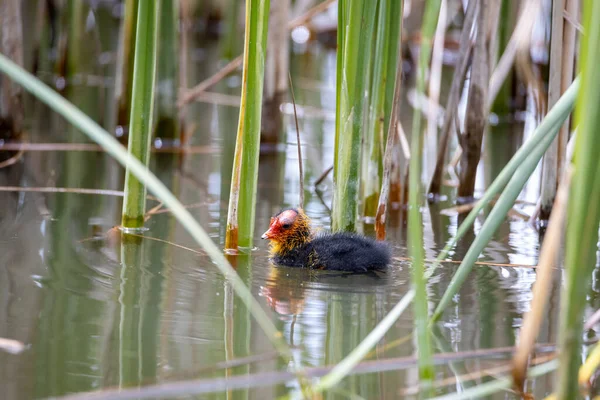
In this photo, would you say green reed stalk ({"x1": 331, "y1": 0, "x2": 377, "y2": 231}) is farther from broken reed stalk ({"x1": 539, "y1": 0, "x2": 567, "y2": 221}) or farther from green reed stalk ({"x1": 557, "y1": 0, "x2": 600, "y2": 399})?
green reed stalk ({"x1": 557, "y1": 0, "x2": 600, "y2": 399})

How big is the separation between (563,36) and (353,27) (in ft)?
4.27

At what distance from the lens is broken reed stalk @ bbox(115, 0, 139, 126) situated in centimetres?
685

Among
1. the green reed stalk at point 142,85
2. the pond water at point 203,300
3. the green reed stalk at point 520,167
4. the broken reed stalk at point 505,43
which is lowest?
the pond water at point 203,300

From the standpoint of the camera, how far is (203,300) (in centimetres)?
363

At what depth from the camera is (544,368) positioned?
8.26ft

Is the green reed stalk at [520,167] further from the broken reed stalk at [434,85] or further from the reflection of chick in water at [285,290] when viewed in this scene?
the broken reed stalk at [434,85]

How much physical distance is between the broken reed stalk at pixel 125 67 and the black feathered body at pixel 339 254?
317 centimetres

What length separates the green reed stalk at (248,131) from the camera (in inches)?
154

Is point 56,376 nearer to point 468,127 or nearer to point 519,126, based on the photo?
point 468,127

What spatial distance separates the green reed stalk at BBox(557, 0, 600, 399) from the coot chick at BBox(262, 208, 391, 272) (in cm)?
197

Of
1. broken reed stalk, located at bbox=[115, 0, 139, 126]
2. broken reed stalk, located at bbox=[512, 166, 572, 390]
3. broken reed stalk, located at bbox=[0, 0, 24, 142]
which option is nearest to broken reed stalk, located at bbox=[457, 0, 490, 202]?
broken reed stalk, located at bbox=[115, 0, 139, 126]

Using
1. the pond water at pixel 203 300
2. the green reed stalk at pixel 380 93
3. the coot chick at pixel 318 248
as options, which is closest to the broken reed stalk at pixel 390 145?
the green reed stalk at pixel 380 93

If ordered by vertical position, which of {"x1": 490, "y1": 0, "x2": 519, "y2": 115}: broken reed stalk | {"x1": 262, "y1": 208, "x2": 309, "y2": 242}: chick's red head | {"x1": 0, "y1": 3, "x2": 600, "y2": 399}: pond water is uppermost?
{"x1": 490, "y1": 0, "x2": 519, "y2": 115}: broken reed stalk

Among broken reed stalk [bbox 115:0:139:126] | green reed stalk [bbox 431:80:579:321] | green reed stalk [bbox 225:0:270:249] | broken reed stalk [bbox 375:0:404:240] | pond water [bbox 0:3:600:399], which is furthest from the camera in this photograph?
broken reed stalk [bbox 115:0:139:126]
